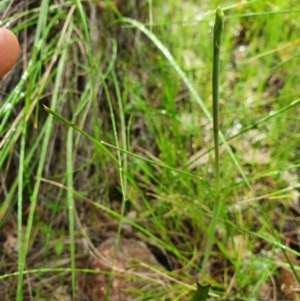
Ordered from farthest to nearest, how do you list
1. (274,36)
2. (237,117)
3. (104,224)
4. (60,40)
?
(274,36) → (237,117) → (104,224) → (60,40)

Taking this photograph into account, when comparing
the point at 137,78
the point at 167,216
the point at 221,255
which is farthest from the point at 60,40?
the point at 221,255

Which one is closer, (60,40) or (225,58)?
(60,40)

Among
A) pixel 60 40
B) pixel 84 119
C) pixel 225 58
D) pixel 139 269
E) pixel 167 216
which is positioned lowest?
pixel 139 269

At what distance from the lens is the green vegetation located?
91 cm

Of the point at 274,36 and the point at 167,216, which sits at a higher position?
the point at 274,36

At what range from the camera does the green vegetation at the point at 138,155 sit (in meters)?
0.91

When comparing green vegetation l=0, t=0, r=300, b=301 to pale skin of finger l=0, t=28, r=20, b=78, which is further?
green vegetation l=0, t=0, r=300, b=301

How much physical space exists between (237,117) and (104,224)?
46 cm

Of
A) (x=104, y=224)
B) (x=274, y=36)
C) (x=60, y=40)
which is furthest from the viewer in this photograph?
(x=274, y=36)

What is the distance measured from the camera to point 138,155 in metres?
1.11

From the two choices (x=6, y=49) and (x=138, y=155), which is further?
(x=138, y=155)

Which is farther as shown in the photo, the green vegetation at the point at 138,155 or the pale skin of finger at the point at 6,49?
the green vegetation at the point at 138,155

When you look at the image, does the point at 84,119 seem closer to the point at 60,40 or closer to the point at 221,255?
the point at 60,40

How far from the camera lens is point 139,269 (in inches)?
39.3
